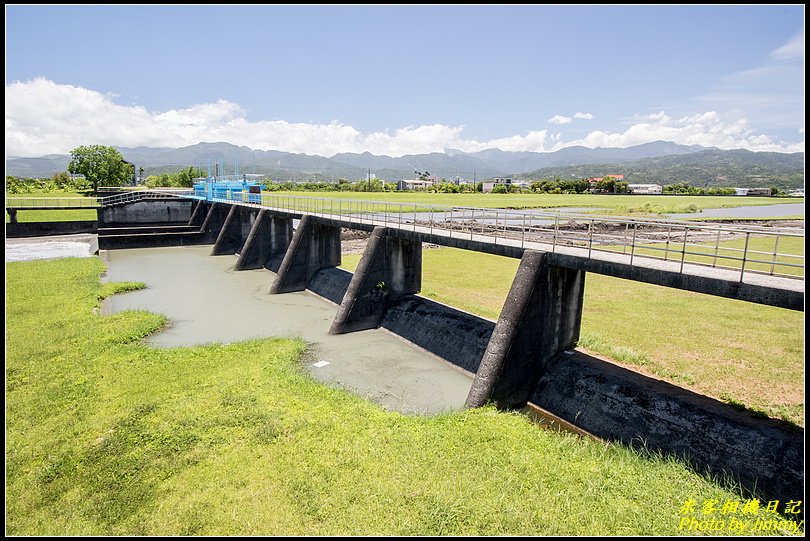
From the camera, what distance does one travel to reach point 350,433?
37.4 feet

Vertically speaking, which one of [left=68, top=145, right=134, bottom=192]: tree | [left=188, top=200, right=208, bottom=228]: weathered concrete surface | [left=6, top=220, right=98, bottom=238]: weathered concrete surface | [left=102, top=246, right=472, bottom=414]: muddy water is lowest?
[left=102, top=246, right=472, bottom=414]: muddy water

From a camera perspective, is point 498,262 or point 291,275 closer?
point 291,275

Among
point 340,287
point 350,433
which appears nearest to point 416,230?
point 340,287

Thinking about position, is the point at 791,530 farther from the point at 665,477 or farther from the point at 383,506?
the point at 383,506

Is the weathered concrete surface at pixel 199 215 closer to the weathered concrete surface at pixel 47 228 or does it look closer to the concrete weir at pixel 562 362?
the weathered concrete surface at pixel 47 228

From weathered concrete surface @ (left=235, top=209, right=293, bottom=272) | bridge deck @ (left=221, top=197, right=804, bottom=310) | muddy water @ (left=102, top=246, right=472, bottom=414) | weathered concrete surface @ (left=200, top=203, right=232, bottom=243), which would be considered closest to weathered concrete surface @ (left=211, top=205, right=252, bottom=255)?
weathered concrete surface @ (left=200, top=203, right=232, bottom=243)

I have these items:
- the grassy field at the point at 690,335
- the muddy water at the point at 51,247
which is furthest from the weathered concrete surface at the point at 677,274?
the muddy water at the point at 51,247

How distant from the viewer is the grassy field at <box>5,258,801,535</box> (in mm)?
8453

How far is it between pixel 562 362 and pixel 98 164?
303 ft

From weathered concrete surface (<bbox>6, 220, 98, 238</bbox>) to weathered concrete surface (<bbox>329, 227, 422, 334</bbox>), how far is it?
37.0 m

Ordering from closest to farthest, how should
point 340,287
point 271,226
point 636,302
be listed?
1. point 636,302
2. point 340,287
3. point 271,226

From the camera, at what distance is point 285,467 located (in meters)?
9.92

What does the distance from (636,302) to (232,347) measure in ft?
64.5

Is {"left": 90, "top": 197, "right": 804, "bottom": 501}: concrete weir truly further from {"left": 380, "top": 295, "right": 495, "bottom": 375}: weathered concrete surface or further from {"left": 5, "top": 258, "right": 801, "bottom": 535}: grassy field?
{"left": 5, "top": 258, "right": 801, "bottom": 535}: grassy field
